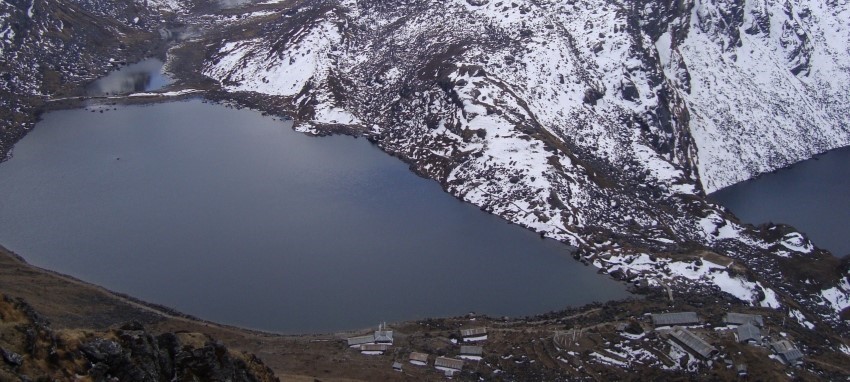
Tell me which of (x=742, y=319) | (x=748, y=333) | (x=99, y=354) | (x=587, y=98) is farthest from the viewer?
(x=587, y=98)

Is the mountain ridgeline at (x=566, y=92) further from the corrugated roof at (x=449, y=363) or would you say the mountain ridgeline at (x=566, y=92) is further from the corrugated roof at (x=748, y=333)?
the corrugated roof at (x=449, y=363)

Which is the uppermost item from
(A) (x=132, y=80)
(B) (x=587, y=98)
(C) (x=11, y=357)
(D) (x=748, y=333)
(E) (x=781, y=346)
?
(A) (x=132, y=80)

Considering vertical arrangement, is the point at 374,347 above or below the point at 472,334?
below

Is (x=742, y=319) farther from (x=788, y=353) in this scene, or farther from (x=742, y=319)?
(x=788, y=353)

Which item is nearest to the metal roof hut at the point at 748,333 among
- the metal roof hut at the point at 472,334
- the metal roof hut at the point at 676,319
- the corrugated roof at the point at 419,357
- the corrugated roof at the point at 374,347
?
the metal roof hut at the point at 676,319

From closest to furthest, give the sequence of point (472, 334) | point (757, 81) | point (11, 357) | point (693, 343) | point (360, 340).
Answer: point (11, 357) < point (693, 343) < point (360, 340) < point (472, 334) < point (757, 81)

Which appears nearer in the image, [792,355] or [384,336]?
[792,355]

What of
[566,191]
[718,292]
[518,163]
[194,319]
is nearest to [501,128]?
[518,163]

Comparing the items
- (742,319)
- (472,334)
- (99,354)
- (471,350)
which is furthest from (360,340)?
(742,319)
